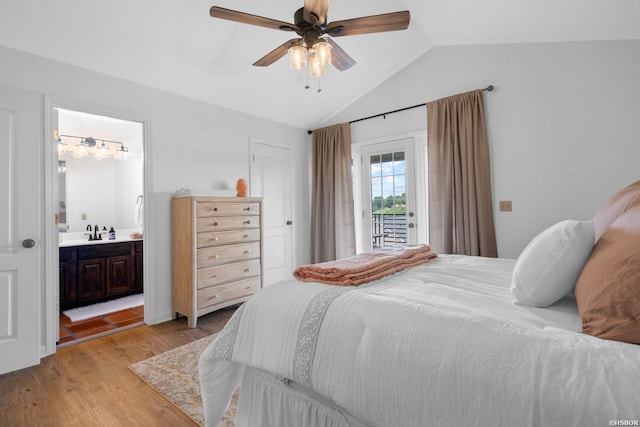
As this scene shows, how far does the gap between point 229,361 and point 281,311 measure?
0.41 meters

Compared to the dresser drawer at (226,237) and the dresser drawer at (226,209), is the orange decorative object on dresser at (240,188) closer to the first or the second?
the dresser drawer at (226,209)

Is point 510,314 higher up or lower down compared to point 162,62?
lower down

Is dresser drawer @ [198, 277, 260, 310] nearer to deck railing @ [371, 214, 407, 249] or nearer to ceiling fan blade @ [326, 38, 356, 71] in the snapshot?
deck railing @ [371, 214, 407, 249]

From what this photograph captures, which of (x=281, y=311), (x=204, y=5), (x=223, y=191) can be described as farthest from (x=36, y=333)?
(x=204, y=5)

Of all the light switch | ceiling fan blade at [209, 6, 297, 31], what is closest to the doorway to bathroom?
ceiling fan blade at [209, 6, 297, 31]

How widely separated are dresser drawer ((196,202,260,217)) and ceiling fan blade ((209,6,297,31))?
1715 millimetres

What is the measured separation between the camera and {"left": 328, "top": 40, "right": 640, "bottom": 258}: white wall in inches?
102

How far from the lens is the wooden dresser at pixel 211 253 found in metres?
3.01

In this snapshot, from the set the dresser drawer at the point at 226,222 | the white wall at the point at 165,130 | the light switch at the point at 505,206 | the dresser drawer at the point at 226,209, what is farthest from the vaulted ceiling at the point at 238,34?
the light switch at the point at 505,206

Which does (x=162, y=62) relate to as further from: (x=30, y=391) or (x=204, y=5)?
(x=30, y=391)

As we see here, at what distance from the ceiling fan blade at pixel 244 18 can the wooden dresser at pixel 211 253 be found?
165cm

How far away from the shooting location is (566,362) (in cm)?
73

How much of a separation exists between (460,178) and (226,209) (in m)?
2.52

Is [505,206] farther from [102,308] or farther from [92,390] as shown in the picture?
[102,308]
